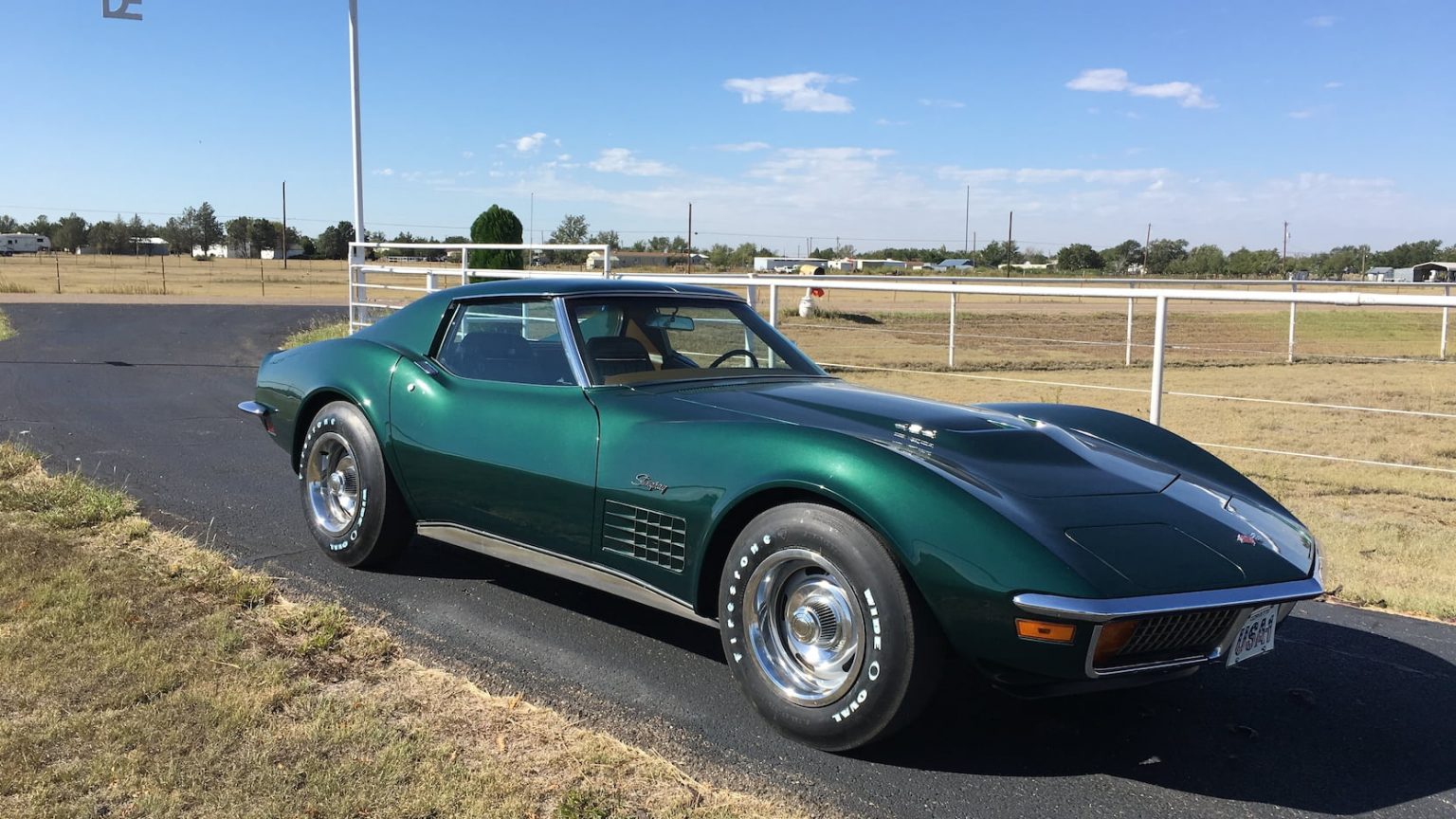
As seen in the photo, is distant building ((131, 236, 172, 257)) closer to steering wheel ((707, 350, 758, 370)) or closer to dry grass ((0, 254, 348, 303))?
dry grass ((0, 254, 348, 303))

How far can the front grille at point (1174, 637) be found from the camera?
8.83 feet

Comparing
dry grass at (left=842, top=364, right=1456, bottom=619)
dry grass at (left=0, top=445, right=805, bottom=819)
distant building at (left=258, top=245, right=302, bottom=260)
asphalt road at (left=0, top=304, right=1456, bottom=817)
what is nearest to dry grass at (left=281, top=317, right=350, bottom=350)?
dry grass at (left=842, top=364, right=1456, bottom=619)

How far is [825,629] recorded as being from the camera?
302 centimetres

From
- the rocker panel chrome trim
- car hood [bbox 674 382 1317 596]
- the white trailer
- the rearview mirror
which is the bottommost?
the rocker panel chrome trim

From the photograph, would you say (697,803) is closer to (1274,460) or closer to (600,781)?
(600,781)

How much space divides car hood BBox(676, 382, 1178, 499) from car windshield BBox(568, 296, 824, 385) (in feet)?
0.95

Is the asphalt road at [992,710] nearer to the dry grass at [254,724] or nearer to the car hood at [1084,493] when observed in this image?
the dry grass at [254,724]

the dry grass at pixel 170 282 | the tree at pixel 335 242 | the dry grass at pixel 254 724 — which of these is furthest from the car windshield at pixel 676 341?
the tree at pixel 335 242

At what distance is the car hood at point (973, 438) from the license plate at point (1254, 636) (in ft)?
1.58

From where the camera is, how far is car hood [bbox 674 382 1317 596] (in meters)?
2.80

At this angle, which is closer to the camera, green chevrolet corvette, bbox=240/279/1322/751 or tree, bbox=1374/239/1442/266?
green chevrolet corvette, bbox=240/279/1322/751

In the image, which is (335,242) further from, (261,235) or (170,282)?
(170,282)

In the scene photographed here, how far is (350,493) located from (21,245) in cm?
9992

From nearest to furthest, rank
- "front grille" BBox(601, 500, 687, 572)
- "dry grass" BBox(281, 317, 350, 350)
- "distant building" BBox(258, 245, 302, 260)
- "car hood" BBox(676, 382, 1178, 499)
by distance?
"car hood" BBox(676, 382, 1178, 499), "front grille" BBox(601, 500, 687, 572), "dry grass" BBox(281, 317, 350, 350), "distant building" BBox(258, 245, 302, 260)
